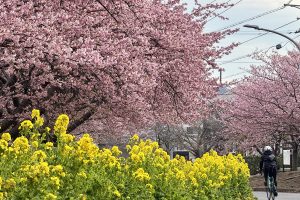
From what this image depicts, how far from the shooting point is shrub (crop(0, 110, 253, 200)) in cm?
511

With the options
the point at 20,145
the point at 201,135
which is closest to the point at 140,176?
the point at 20,145

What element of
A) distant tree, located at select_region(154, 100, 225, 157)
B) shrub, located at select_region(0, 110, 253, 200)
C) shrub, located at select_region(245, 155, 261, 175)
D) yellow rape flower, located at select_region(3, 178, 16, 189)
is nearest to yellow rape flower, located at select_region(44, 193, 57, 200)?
shrub, located at select_region(0, 110, 253, 200)

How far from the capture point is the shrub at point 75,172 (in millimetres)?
5113

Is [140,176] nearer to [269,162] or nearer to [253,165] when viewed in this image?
[269,162]

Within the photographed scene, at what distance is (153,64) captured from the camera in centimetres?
1387

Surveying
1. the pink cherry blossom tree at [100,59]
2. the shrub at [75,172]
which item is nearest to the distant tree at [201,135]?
the pink cherry blossom tree at [100,59]

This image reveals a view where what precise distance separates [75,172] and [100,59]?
505 centimetres

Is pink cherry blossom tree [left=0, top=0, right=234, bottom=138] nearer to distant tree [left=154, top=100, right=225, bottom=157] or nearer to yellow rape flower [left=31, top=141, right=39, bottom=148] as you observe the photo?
yellow rape flower [left=31, top=141, right=39, bottom=148]

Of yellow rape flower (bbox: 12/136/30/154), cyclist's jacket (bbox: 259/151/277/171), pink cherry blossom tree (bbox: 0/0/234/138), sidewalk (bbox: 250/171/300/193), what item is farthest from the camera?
sidewalk (bbox: 250/171/300/193)

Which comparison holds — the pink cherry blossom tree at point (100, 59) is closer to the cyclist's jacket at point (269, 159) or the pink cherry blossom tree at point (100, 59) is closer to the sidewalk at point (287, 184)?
the cyclist's jacket at point (269, 159)

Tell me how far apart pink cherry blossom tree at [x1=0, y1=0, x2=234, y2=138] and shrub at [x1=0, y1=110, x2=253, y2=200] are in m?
2.30

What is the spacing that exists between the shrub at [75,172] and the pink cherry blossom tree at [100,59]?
2300mm

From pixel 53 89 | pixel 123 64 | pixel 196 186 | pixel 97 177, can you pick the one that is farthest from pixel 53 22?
pixel 97 177

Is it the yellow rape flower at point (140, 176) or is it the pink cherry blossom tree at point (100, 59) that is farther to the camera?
the pink cherry blossom tree at point (100, 59)
